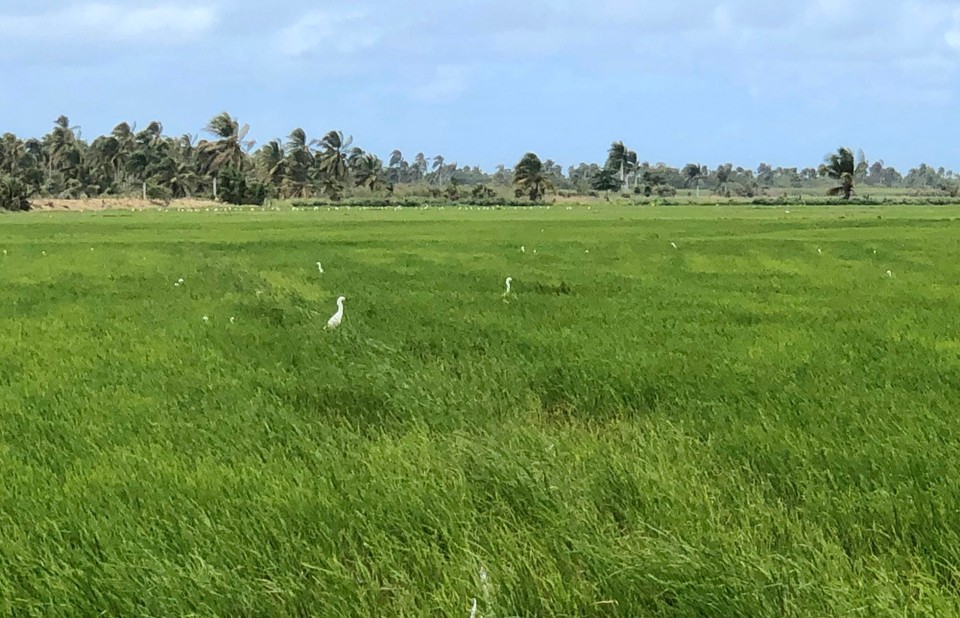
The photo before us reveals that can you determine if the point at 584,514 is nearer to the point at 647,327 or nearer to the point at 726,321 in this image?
the point at 647,327

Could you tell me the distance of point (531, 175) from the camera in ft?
238

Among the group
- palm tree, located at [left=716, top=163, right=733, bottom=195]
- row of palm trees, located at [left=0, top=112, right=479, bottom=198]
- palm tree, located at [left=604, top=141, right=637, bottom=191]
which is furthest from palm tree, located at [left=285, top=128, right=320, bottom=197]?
palm tree, located at [left=716, top=163, right=733, bottom=195]

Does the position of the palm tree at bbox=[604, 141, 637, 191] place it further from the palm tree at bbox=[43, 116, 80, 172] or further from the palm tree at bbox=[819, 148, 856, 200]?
the palm tree at bbox=[43, 116, 80, 172]

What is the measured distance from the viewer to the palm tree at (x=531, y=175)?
237 feet

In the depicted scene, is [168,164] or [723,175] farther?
[723,175]

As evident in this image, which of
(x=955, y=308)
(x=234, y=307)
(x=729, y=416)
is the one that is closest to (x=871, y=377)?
(x=729, y=416)

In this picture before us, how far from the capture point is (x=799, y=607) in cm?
264

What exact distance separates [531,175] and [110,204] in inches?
1261

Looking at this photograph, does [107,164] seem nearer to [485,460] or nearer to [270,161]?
[270,161]

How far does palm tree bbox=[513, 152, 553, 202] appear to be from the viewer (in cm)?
7219

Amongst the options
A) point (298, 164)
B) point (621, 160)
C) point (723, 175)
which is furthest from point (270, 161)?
point (723, 175)

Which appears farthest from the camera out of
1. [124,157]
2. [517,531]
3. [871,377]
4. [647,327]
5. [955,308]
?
[124,157]

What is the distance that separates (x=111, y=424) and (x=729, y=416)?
129 inches

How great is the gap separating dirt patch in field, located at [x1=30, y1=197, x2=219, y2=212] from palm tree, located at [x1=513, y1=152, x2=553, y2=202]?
79.9ft
